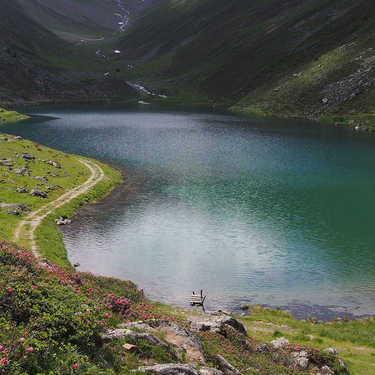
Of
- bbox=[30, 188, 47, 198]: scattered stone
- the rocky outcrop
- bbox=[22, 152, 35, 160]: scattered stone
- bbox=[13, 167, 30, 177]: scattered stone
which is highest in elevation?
bbox=[22, 152, 35, 160]: scattered stone

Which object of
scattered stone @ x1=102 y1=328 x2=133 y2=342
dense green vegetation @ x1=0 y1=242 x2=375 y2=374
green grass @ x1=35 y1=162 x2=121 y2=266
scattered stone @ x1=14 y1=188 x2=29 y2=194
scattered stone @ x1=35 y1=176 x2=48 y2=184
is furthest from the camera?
scattered stone @ x1=35 y1=176 x2=48 y2=184

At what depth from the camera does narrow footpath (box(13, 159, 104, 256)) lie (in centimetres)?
4044

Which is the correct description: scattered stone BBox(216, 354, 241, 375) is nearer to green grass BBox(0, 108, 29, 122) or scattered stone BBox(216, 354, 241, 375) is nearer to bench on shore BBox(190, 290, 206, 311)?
bench on shore BBox(190, 290, 206, 311)

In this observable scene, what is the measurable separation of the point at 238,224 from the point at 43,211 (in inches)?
998

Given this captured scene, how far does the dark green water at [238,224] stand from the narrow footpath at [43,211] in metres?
3.91

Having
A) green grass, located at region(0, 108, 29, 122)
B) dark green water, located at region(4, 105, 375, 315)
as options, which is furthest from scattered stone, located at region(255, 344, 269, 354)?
green grass, located at region(0, 108, 29, 122)

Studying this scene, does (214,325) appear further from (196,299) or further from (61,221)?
(61,221)

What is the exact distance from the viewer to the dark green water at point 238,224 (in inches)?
1451

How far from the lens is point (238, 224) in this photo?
168 feet

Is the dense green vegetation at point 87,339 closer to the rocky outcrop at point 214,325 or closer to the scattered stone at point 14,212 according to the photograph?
the rocky outcrop at point 214,325

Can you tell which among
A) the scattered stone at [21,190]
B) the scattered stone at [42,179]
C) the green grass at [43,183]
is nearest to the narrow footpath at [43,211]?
the green grass at [43,183]

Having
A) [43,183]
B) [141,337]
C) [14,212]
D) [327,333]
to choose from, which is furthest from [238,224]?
[141,337]

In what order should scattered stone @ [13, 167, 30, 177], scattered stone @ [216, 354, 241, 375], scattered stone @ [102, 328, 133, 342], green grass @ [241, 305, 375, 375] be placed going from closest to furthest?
scattered stone @ [102, 328, 133, 342], scattered stone @ [216, 354, 241, 375], green grass @ [241, 305, 375, 375], scattered stone @ [13, 167, 30, 177]

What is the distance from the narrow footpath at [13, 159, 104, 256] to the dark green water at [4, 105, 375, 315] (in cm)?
391
